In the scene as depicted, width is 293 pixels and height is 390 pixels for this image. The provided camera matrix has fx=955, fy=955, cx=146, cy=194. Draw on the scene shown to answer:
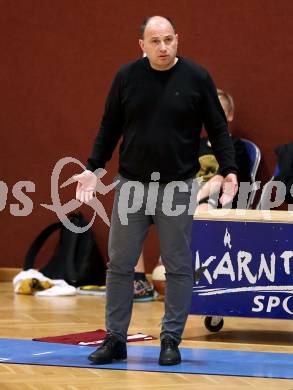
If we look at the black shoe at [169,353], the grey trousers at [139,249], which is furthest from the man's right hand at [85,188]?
the black shoe at [169,353]

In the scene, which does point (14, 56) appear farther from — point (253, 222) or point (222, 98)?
point (253, 222)

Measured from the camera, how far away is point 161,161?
3789 mm

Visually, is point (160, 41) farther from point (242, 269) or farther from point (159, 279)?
point (159, 279)

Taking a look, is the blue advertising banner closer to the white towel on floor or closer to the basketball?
the basketball

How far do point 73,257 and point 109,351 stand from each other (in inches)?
116

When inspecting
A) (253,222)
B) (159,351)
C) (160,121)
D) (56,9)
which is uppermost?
(56,9)

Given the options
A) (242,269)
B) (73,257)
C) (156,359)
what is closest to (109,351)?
(156,359)

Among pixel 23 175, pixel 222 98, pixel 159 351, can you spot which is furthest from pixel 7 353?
pixel 23 175

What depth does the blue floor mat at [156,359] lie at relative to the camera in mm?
3742

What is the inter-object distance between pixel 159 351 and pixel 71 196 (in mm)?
2957

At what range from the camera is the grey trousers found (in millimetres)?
3846

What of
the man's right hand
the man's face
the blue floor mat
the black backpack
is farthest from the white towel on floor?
the man's face

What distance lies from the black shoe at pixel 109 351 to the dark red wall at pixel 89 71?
2.82 meters

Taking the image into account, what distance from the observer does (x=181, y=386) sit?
11.2ft
